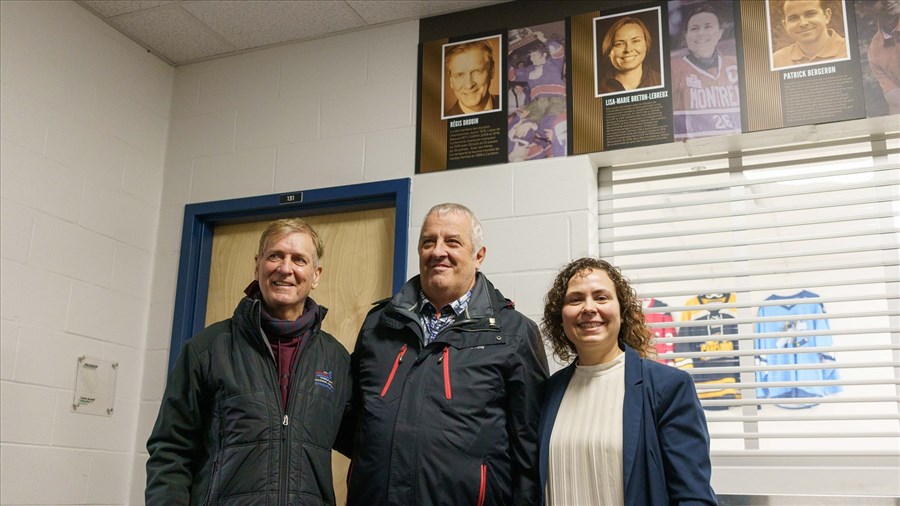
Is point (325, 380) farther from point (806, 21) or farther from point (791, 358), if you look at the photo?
point (806, 21)

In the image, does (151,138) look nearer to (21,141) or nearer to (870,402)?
(21,141)

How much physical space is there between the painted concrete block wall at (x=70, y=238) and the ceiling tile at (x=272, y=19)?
44cm

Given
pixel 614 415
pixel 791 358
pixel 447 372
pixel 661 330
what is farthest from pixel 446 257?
pixel 791 358

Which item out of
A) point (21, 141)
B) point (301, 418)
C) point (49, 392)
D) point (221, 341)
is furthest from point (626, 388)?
point (21, 141)

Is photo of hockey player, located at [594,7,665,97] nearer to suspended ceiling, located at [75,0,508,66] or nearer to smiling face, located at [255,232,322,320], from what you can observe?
suspended ceiling, located at [75,0,508,66]

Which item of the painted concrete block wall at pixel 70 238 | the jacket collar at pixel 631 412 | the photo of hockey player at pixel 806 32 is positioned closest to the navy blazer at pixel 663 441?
the jacket collar at pixel 631 412

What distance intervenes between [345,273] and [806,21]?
1.87 m

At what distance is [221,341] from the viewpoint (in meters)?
2.00

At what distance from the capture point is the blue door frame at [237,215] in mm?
3064

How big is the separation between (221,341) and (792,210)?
1.86 metres

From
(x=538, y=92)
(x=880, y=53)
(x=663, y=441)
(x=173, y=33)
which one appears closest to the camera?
(x=663, y=441)

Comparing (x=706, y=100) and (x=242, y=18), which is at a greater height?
(x=242, y=18)

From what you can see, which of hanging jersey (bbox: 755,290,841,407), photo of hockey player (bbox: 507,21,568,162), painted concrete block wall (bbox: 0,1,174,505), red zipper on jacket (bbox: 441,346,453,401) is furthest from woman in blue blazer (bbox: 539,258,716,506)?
painted concrete block wall (bbox: 0,1,174,505)

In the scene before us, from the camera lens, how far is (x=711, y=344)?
9.16 ft
